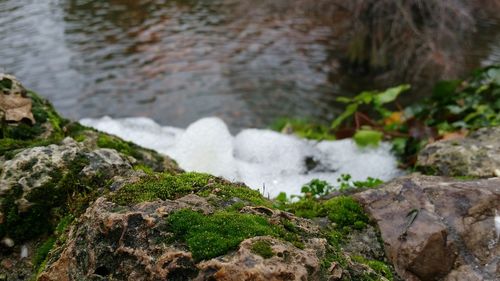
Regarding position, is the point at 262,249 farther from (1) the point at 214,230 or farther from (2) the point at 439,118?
(2) the point at 439,118

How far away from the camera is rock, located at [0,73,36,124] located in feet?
11.4

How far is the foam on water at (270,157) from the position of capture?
5.57 m

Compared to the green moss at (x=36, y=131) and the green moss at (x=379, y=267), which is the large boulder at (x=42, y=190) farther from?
the green moss at (x=379, y=267)

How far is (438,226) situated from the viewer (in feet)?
9.61

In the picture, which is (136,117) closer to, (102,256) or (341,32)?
(341,32)

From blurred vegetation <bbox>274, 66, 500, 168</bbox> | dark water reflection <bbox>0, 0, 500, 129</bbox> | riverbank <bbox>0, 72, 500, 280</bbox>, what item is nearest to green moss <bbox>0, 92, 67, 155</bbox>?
riverbank <bbox>0, 72, 500, 280</bbox>

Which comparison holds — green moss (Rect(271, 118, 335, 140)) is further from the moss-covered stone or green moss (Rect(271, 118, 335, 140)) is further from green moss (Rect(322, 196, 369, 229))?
the moss-covered stone

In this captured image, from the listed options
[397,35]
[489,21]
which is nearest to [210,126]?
[397,35]

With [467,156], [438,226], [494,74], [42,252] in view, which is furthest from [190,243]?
[494,74]

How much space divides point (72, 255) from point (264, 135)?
4.88 metres

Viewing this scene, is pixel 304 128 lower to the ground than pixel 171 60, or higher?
lower

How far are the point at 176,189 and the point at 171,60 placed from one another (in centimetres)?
934

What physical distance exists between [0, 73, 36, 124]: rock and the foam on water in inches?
85.2

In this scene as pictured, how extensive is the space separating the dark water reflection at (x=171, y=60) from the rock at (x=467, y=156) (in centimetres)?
457
